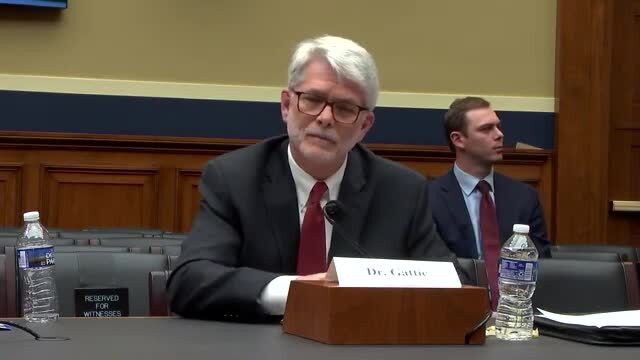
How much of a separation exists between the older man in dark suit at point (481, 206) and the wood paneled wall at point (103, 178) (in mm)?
1782

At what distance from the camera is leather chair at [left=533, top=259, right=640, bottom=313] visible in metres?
2.50

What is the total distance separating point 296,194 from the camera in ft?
8.09

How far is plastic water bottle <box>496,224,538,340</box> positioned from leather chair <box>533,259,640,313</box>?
1.46ft

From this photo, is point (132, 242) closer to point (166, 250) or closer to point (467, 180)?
point (166, 250)

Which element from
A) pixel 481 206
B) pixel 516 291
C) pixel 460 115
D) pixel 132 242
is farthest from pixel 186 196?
pixel 516 291

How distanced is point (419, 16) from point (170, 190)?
2.11 m

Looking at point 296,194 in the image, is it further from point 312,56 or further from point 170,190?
point 170,190

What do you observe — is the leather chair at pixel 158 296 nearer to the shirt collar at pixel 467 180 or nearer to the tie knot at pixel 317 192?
the tie knot at pixel 317 192

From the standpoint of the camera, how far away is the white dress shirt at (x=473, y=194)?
4.07 meters

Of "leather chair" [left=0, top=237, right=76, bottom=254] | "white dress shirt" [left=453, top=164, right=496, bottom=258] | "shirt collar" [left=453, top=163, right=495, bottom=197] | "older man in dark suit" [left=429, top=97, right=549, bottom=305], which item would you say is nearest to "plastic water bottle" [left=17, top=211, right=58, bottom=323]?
"leather chair" [left=0, top=237, right=76, bottom=254]

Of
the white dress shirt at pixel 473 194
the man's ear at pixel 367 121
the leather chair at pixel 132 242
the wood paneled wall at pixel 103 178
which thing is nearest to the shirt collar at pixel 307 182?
the man's ear at pixel 367 121

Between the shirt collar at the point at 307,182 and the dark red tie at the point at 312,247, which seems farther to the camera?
the shirt collar at the point at 307,182

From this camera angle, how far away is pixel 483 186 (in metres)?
4.24

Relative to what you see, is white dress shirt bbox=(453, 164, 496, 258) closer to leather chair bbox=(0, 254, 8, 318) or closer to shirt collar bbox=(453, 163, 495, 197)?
shirt collar bbox=(453, 163, 495, 197)
